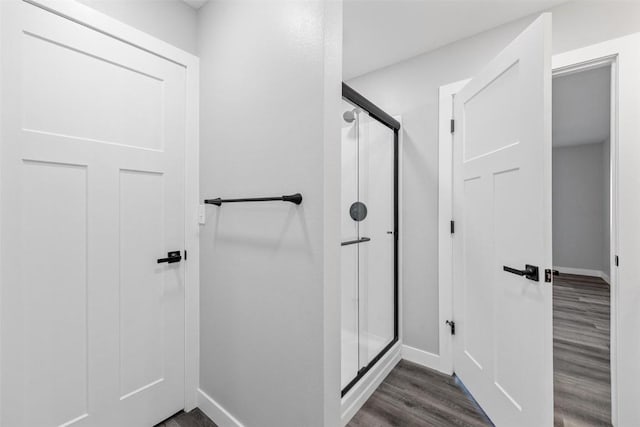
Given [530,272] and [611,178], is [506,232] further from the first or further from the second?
[611,178]

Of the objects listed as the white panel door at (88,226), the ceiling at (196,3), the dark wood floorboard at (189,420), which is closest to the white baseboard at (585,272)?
the dark wood floorboard at (189,420)

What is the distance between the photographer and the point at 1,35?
1066 millimetres

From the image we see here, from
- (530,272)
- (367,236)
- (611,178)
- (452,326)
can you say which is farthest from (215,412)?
(611,178)

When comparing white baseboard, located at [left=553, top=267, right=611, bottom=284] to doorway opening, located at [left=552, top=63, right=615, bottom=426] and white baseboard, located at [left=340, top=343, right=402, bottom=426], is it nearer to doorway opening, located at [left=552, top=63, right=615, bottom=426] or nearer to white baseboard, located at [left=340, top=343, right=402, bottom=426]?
doorway opening, located at [left=552, top=63, right=615, bottom=426]

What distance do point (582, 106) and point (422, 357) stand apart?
3.66m

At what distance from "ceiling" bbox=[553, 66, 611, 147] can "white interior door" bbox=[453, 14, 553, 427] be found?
898mm

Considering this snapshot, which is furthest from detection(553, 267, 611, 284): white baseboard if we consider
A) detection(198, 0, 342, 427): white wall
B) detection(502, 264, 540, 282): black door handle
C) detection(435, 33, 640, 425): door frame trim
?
detection(198, 0, 342, 427): white wall

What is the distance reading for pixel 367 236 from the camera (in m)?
2.01

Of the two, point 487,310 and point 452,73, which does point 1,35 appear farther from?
point 487,310

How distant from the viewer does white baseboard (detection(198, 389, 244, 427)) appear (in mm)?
1479

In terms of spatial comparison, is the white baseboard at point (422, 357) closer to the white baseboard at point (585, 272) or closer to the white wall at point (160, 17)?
the white wall at point (160, 17)

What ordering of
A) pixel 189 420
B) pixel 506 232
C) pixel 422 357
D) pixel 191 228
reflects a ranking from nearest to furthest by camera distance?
pixel 506 232, pixel 189 420, pixel 191 228, pixel 422 357

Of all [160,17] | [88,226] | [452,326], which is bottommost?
[452,326]

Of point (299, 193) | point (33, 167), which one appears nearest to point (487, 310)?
point (299, 193)
